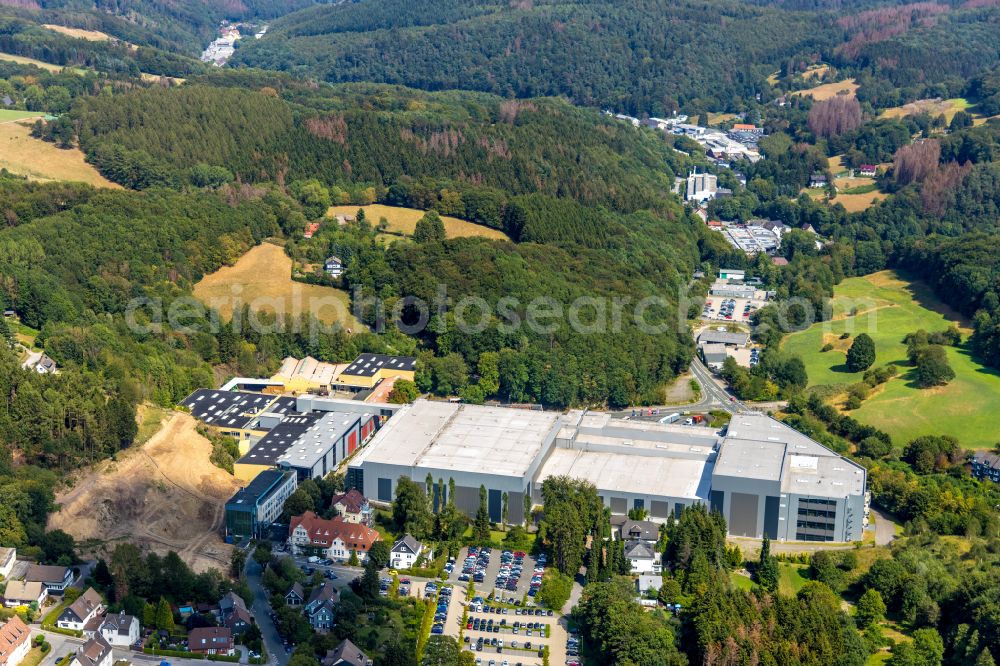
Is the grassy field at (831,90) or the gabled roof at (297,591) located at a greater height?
the gabled roof at (297,591)

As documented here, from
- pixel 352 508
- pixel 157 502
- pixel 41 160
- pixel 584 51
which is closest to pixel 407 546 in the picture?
pixel 352 508

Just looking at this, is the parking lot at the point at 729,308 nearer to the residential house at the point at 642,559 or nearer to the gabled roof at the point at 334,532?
the residential house at the point at 642,559

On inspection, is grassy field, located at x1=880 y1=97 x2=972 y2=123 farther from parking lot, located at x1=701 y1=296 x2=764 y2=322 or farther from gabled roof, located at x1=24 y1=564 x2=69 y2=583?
gabled roof, located at x1=24 y1=564 x2=69 y2=583

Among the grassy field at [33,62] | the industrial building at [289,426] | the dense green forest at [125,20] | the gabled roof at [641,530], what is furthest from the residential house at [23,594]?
the dense green forest at [125,20]

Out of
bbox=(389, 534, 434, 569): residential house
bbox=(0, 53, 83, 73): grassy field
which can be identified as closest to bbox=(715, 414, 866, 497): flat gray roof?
bbox=(389, 534, 434, 569): residential house

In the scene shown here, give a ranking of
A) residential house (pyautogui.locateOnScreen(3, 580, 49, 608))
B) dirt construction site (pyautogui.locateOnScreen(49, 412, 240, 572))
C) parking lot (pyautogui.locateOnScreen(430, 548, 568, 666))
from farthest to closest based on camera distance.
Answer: dirt construction site (pyautogui.locateOnScreen(49, 412, 240, 572)) → residential house (pyautogui.locateOnScreen(3, 580, 49, 608)) → parking lot (pyautogui.locateOnScreen(430, 548, 568, 666))

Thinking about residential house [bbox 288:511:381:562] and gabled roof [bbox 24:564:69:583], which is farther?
residential house [bbox 288:511:381:562]
